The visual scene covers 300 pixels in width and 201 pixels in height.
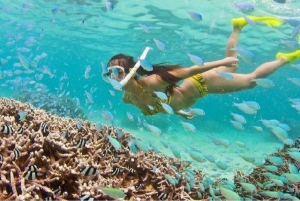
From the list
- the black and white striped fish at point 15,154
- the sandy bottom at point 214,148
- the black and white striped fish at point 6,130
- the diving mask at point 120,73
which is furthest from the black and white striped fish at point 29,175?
the sandy bottom at point 214,148

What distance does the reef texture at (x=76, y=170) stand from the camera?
3.54 m

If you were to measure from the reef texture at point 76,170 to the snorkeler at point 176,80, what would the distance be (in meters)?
1.42

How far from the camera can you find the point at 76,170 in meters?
3.89

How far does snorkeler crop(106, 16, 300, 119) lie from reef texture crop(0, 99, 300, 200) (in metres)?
1.42

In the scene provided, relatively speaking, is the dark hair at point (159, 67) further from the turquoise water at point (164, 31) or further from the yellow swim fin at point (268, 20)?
the turquoise water at point (164, 31)

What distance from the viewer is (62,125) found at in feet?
18.1

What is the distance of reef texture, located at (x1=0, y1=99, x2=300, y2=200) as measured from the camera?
139 inches

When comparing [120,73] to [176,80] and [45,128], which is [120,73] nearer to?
[176,80]

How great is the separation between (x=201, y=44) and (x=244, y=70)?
16.7 meters

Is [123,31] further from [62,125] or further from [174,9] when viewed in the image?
[62,125]

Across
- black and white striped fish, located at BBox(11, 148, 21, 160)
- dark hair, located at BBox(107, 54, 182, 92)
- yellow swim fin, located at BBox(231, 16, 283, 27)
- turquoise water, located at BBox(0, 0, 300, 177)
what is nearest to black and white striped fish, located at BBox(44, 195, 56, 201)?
black and white striped fish, located at BBox(11, 148, 21, 160)

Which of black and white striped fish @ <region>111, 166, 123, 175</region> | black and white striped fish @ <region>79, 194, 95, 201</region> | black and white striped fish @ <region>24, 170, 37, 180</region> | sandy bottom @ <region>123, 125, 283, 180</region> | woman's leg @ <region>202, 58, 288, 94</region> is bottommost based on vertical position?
sandy bottom @ <region>123, 125, 283, 180</region>

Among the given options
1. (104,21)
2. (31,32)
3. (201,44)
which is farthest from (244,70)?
(31,32)

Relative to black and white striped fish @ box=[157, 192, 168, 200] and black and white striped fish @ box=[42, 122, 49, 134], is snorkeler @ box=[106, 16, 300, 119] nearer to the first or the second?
black and white striped fish @ box=[42, 122, 49, 134]
